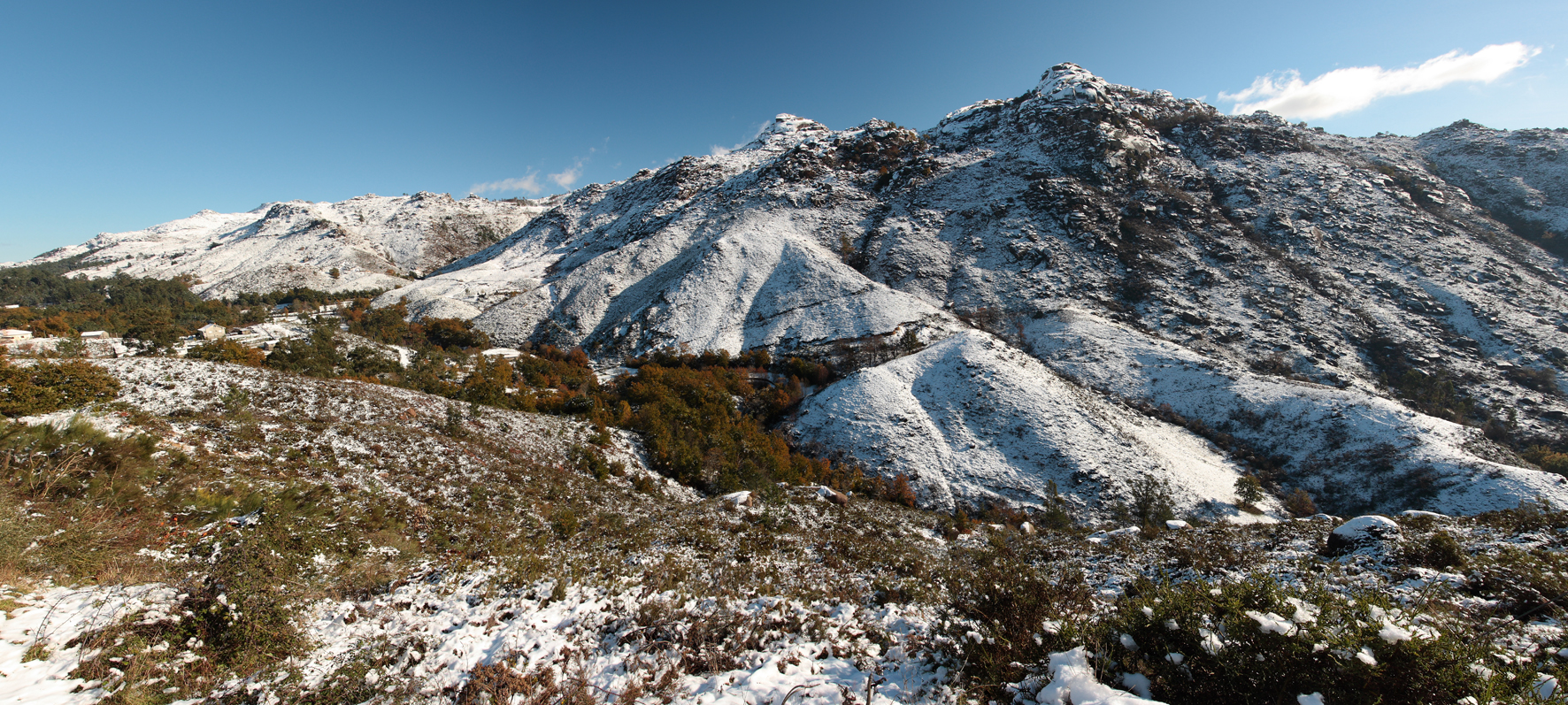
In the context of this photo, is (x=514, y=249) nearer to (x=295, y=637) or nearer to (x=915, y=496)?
(x=915, y=496)

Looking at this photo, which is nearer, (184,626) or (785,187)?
(184,626)

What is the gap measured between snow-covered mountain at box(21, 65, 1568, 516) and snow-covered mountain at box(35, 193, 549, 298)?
254 centimetres

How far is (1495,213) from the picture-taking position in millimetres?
63812

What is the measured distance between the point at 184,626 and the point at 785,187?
253 feet

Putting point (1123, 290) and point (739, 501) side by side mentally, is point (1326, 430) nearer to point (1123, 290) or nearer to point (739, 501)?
point (1123, 290)

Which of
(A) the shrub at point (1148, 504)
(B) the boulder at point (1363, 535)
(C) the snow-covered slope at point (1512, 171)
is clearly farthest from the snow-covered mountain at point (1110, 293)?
(B) the boulder at point (1363, 535)

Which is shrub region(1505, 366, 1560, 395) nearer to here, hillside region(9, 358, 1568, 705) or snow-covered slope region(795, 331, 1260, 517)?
snow-covered slope region(795, 331, 1260, 517)

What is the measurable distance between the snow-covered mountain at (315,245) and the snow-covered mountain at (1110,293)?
254 centimetres

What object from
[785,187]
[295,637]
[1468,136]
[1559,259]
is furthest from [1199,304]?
[1468,136]

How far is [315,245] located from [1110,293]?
140 m

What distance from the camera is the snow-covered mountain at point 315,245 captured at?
274ft

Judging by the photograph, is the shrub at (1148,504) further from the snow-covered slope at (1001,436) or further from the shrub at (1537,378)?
the shrub at (1537,378)

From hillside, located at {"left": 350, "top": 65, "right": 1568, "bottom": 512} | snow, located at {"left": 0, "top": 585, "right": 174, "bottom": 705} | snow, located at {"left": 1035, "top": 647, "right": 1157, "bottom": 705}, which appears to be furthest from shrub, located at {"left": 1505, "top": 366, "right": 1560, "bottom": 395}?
snow, located at {"left": 0, "top": 585, "right": 174, "bottom": 705}

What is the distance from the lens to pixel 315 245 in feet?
316
